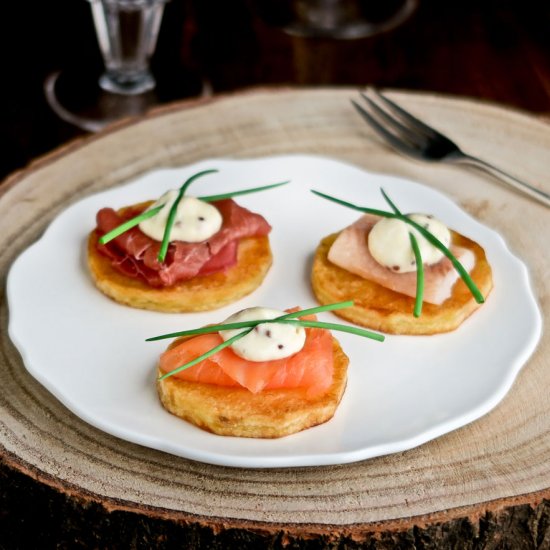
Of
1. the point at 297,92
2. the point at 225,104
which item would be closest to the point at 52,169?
the point at 225,104

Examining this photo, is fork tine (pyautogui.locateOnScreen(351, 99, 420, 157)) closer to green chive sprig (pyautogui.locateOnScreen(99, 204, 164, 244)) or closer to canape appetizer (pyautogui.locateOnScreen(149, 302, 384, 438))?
green chive sprig (pyautogui.locateOnScreen(99, 204, 164, 244))

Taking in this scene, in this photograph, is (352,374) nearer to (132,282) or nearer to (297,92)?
(132,282)

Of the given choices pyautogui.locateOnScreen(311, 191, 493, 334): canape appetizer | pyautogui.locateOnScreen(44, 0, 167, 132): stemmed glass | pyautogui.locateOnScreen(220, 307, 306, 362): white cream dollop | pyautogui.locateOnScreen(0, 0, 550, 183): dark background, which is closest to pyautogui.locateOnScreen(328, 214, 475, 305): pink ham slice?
pyautogui.locateOnScreen(311, 191, 493, 334): canape appetizer

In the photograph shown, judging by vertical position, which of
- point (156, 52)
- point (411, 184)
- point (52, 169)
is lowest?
point (156, 52)

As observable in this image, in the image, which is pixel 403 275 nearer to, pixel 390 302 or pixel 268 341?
pixel 390 302

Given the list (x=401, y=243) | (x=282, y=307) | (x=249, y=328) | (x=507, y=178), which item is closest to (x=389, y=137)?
(x=507, y=178)

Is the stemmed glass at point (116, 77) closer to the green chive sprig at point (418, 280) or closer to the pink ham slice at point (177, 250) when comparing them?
the pink ham slice at point (177, 250)
